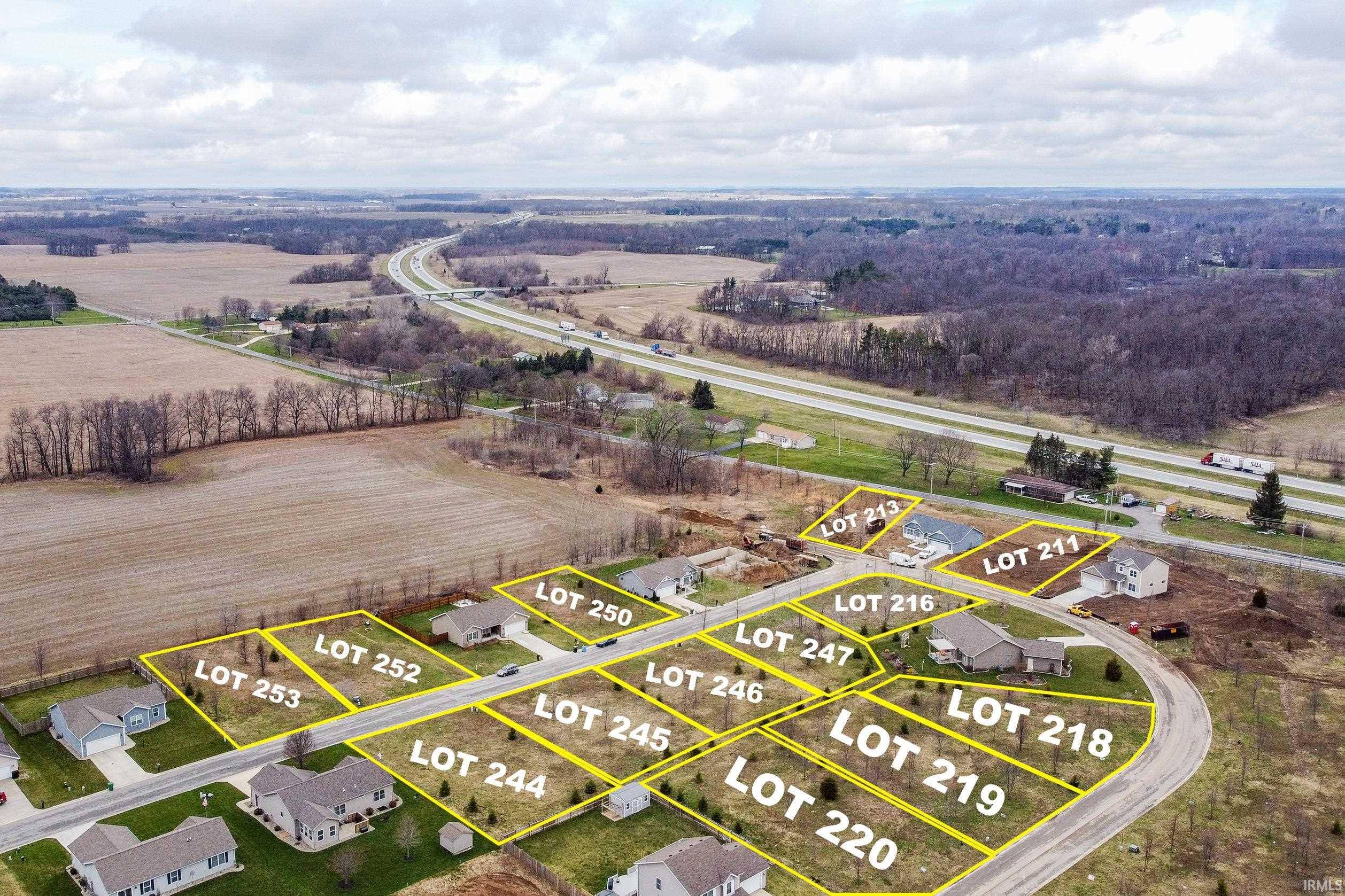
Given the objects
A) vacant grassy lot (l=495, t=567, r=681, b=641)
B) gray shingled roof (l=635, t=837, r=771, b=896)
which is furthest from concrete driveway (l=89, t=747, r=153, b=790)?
vacant grassy lot (l=495, t=567, r=681, b=641)

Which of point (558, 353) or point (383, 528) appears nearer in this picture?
point (383, 528)

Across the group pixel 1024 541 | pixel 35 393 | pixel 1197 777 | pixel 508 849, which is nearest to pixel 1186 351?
pixel 1024 541

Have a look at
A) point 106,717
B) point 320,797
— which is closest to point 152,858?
point 320,797

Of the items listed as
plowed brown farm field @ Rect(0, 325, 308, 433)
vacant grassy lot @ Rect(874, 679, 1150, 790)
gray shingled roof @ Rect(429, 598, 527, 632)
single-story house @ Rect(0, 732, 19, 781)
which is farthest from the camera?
plowed brown farm field @ Rect(0, 325, 308, 433)

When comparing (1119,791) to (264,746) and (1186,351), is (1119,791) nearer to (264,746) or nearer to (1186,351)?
(264,746)

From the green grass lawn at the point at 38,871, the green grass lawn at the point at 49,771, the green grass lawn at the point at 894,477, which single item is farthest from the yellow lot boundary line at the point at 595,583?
the green grass lawn at the point at 894,477

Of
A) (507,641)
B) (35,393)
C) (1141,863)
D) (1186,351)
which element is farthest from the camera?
(1186,351)

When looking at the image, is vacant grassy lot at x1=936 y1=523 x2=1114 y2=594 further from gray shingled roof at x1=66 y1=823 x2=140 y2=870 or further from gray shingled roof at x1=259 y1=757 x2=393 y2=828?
gray shingled roof at x1=66 y1=823 x2=140 y2=870
